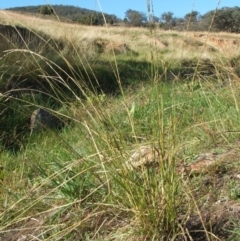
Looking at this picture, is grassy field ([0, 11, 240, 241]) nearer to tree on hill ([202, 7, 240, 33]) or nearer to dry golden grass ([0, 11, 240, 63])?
dry golden grass ([0, 11, 240, 63])

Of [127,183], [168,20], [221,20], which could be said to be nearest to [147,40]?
[221,20]

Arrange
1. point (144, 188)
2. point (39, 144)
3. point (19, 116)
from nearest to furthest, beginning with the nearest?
point (144, 188) → point (39, 144) → point (19, 116)

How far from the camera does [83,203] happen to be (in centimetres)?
204

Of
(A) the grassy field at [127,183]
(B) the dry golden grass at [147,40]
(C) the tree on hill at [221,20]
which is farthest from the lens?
(C) the tree on hill at [221,20]

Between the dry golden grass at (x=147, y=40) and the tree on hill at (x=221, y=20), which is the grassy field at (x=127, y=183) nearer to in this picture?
the dry golden grass at (x=147, y=40)

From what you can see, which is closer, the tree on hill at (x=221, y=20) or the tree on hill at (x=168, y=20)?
the tree on hill at (x=168, y=20)

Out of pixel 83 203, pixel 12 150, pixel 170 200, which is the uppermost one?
pixel 170 200

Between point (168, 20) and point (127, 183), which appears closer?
point (127, 183)

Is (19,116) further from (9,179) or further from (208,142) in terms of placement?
(208,142)

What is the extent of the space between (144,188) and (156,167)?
0.21 m

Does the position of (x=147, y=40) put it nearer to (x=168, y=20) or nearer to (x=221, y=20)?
(x=221, y=20)

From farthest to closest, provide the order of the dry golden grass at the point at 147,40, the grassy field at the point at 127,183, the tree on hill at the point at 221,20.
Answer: the tree on hill at the point at 221,20, the dry golden grass at the point at 147,40, the grassy field at the point at 127,183

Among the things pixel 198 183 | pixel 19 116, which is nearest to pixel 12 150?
pixel 19 116

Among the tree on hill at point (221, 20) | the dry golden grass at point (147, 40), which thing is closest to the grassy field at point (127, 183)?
the dry golden grass at point (147, 40)
